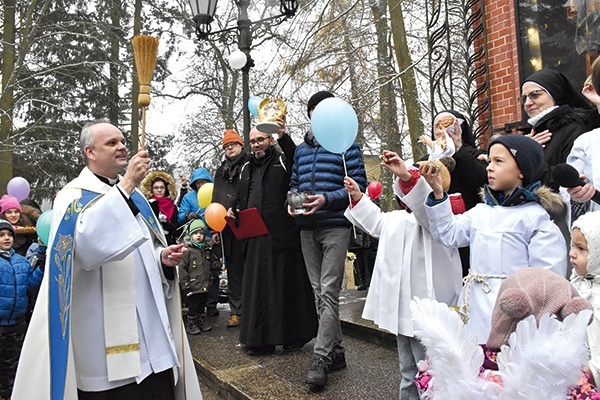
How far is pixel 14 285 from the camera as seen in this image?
15.9 ft

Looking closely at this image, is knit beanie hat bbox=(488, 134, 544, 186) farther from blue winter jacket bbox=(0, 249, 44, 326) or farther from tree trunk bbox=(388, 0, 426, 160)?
tree trunk bbox=(388, 0, 426, 160)

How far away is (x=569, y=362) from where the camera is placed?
4.83 feet

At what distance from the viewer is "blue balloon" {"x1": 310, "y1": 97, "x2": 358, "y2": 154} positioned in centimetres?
369

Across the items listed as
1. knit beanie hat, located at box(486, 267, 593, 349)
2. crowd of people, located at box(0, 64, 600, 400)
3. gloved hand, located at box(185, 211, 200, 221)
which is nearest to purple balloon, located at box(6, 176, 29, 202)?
gloved hand, located at box(185, 211, 200, 221)

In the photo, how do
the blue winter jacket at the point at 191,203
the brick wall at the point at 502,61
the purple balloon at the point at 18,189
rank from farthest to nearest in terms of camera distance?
the purple balloon at the point at 18,189 < the blue winter jacket at the point at 191,203 < the brick wall at the point at 502,61

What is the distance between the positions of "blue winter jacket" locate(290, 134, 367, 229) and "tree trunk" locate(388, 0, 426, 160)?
255 inches

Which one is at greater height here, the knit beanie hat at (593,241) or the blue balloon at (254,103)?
the blue balloon at (254,103)

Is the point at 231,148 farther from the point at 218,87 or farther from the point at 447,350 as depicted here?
the point at 218,87

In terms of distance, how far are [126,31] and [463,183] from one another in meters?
14.5

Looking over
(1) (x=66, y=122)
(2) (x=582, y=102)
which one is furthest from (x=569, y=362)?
(1) (x=66, y=122)

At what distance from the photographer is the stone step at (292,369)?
4027 mm

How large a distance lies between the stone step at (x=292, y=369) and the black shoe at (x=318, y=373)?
3.3 inches

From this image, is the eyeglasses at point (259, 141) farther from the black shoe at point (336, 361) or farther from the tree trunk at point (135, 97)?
the tree trunk at point (135, 97)

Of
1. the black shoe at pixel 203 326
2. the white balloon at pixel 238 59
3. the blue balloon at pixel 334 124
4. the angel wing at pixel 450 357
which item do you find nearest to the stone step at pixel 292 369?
the black shoe at pixel 203 326
